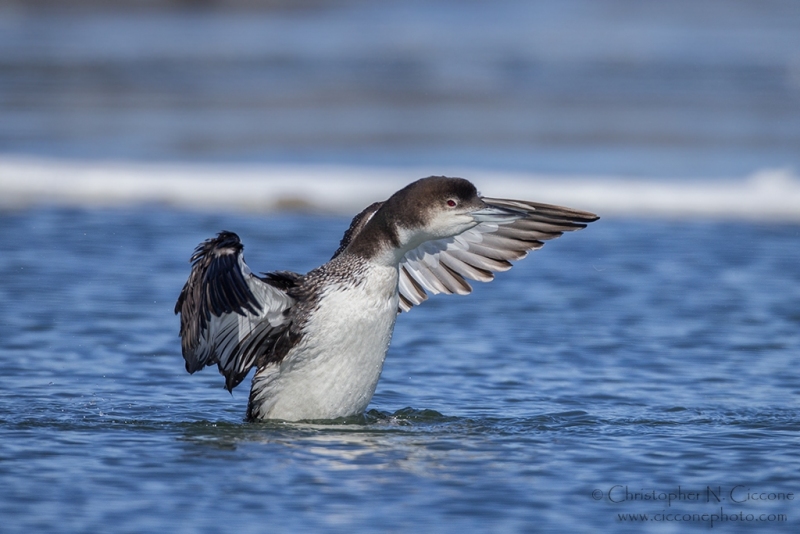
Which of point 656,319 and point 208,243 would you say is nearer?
point 208,243

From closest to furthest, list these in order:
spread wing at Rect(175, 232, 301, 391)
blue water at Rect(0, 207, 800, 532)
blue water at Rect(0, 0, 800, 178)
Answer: blue water at Rect(0, 207, 800, 532) < spread wing at Rect(175, 232, 301, 391) < blue water at Rect(0, 0, 800, 178)

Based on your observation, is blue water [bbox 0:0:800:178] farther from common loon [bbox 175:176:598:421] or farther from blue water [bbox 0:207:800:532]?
common loon [bbox 175:176:598:421]

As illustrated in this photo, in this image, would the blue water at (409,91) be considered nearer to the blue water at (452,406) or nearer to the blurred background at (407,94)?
the blurred background at (407,94)

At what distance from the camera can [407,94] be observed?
24.3m

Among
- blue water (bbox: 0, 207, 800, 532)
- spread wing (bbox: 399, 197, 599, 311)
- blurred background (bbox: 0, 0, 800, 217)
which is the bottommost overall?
blue water (bbox: 0, 207, 800, 532)

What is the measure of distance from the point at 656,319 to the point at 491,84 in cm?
1695

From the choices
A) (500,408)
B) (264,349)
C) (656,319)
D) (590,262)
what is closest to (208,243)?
(264,349)

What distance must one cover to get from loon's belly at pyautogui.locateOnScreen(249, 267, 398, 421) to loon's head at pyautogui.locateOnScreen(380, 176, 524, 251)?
9.3 inches

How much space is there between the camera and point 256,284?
6000mm

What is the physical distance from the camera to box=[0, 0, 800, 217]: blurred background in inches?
671

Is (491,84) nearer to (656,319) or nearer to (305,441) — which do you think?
(656,319)

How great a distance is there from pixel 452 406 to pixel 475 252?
831 mm

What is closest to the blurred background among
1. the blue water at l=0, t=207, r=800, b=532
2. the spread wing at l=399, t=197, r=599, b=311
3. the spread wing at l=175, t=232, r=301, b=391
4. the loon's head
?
the blue water at l=0, t=207, r=800, b=532

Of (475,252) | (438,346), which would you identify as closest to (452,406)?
(475,252)
